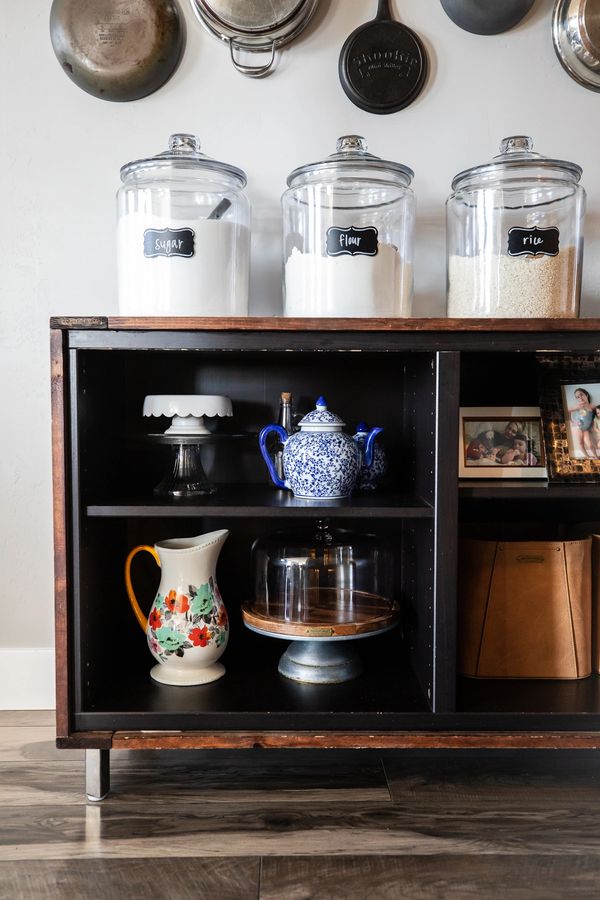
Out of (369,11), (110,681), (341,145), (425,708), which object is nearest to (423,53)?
(369,11)

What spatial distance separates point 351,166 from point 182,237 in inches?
14.0

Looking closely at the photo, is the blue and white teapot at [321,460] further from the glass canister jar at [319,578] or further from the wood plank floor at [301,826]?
the wood plank floor at [301,826]

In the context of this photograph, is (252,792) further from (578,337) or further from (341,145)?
(341,145)

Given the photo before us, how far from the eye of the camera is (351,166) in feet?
4.37

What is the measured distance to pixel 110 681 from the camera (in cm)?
133

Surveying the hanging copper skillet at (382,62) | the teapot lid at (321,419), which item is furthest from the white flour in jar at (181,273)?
the hanging copper skillet at (382,62)

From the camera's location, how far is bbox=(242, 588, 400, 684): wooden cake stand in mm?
1304

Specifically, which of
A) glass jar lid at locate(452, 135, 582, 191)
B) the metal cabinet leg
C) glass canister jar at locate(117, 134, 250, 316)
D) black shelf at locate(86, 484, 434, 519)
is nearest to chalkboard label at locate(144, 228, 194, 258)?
glass canister jar at locate(117, 134, 250, 316)

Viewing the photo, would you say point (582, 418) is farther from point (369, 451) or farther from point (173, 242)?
point (173, 242)

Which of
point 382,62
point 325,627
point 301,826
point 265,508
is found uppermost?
point 382,62

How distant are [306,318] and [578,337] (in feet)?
1.46

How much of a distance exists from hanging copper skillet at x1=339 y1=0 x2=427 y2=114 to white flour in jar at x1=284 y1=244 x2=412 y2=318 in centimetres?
42

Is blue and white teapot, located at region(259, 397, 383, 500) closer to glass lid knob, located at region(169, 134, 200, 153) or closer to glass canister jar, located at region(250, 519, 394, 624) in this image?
glass canister jar, located at region(250, 519, 394, 624)

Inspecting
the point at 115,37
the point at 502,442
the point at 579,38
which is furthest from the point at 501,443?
the point at 115,37
